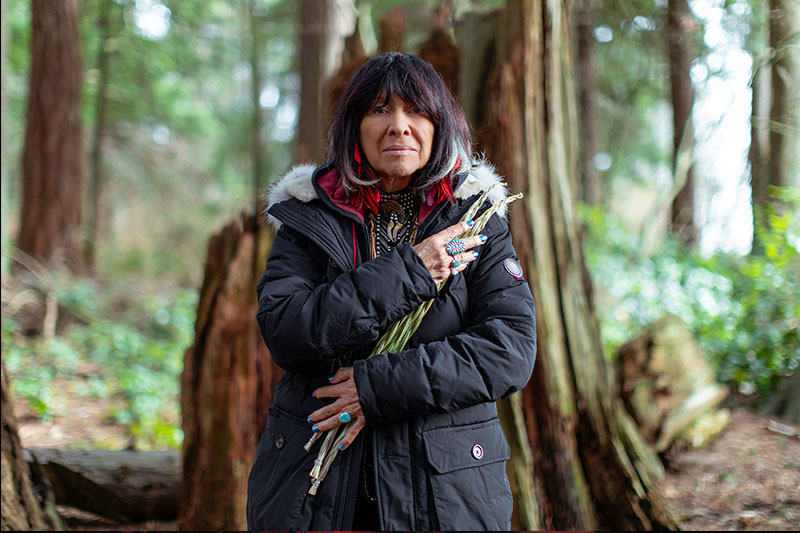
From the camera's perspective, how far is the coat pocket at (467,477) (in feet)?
6.39

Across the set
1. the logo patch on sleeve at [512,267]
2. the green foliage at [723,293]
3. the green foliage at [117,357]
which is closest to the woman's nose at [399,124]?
the logo patch on sleeve at [512,267]

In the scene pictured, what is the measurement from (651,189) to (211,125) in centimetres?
1097

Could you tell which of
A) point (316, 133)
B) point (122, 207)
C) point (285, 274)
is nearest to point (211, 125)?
point (122, 207)

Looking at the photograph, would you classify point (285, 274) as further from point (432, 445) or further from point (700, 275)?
point (700, 275)

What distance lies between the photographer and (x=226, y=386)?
4.10 m

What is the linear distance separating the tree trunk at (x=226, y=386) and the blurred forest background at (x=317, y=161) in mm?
68

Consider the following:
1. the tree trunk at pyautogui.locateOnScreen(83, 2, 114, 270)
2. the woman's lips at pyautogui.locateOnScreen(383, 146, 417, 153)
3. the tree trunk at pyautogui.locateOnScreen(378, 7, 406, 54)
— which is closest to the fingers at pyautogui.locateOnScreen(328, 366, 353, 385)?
the woman's lips at pyautogui.locateOnScreen(383, 146, 417, 153)

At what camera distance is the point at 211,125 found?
55.1 ft

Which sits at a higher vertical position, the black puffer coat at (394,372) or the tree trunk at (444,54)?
the tree trunk at (444,54)

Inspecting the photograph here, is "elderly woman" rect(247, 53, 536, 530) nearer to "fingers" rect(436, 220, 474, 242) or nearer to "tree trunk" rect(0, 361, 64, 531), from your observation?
"fingers" rect(436, 220, 474, 242)

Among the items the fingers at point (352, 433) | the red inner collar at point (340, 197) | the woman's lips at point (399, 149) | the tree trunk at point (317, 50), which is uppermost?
the tree trunk at point (317, 50)

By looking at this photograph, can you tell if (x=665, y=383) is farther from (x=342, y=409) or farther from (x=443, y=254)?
(x=342, y=409)

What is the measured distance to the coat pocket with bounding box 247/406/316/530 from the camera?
6.59 ft

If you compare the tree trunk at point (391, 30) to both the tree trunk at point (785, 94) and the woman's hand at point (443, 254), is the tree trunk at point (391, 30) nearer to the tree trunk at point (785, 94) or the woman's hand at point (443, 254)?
the tree trunk at point (785, 94)
